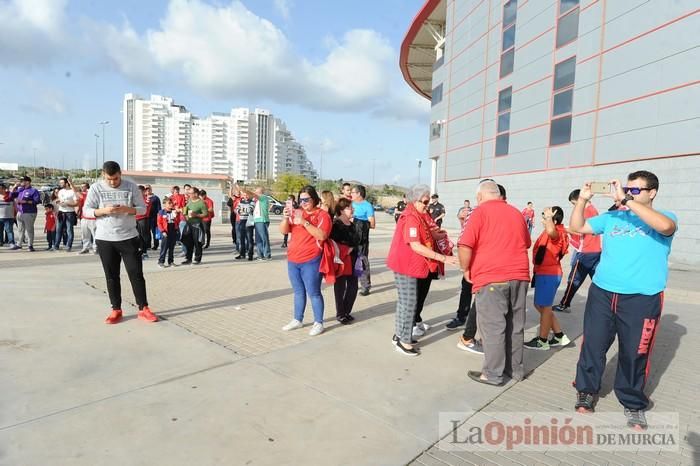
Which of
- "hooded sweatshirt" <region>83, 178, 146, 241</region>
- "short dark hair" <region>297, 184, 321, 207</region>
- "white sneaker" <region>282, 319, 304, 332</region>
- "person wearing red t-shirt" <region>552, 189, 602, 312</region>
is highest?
"short dark hair" <region>297, 184, 321, 207</region>

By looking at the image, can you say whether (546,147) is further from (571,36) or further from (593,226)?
(593,226)

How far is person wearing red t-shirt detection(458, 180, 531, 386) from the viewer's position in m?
3.57

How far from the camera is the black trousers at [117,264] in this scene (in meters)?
4.94

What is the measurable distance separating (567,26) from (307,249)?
766 inches

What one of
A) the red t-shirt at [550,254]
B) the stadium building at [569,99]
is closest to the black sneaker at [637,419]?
the red t-shirt at [550,254]

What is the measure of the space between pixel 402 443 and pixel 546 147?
19.8 metres

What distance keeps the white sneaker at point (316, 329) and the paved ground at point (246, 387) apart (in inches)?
3.5

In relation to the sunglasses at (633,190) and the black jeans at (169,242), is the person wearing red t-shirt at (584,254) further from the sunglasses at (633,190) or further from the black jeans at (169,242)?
the black jeans at (169,242)

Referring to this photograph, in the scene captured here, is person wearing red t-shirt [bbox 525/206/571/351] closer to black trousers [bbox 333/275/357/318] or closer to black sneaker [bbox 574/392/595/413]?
black sneaker [bbox 574/392/595/413]

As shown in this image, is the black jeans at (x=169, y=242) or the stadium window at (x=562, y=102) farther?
the stadium window at (x=562, y=102)

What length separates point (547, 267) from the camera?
4590 millimetres

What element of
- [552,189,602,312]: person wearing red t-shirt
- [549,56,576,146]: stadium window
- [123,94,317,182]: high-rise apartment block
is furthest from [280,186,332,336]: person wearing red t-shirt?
[123,94,317,182]: high-rise apartment block

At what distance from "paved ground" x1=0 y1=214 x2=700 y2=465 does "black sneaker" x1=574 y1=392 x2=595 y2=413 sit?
4.6 inches

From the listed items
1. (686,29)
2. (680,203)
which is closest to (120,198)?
(680,203)
